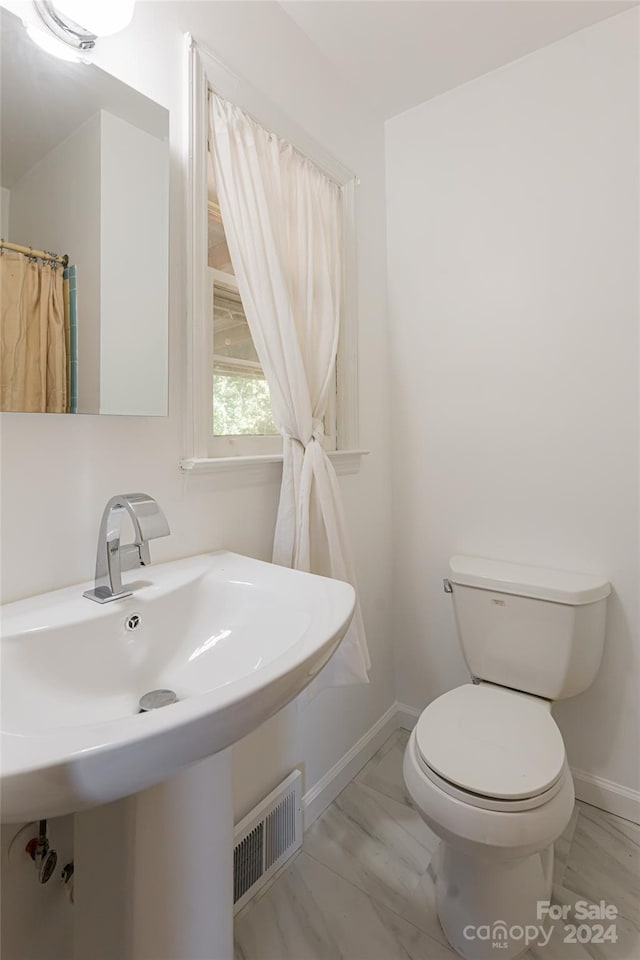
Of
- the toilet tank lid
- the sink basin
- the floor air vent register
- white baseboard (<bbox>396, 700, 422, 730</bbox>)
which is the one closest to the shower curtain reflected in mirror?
the sink basin

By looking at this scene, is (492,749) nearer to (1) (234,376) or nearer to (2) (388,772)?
(2) (388,772)

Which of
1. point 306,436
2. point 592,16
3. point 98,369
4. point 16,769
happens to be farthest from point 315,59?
point 16,769

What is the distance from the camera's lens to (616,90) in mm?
1371

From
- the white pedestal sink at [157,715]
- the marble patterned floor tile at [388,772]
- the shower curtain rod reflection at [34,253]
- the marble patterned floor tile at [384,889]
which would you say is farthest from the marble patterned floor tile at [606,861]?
the shower curtain rod reflection at [34,253]

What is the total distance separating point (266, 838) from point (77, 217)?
1522 mm

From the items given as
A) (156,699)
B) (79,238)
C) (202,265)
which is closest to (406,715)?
(156,699)

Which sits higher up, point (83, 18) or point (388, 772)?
point (83, 18)

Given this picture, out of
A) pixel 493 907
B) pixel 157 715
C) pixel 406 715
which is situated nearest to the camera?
pixel 157 715

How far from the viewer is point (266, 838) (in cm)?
121

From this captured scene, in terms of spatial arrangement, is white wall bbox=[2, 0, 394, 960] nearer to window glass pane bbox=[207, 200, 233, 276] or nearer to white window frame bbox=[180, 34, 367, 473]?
white window frame bbox=[180, 34, 367, 473]

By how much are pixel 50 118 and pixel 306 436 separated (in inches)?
32.8

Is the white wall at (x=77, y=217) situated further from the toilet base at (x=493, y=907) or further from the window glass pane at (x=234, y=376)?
the toilet base at (x=493, y=907)

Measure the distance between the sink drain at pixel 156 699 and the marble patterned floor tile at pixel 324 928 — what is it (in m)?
0.79

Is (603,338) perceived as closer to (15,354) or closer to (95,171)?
(95,171)
